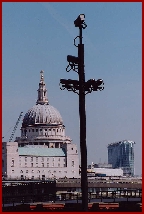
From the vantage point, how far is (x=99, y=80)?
659 inches

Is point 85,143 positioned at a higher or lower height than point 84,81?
lower

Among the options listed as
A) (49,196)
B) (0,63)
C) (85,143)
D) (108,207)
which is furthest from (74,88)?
(49,196)

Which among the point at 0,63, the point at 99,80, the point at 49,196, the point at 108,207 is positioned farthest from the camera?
the point at 49,196

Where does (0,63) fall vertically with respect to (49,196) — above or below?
above

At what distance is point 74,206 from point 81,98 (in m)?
13.4

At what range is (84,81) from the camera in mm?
17078

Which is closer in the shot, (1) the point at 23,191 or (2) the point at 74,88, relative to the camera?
(2) the point at 74,88

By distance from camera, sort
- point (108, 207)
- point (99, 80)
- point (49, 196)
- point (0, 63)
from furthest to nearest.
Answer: point (49, 196) → point (108, 207) → point (0, 63) → point (99, 80)

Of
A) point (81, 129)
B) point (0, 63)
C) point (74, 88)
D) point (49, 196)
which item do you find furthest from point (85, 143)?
point (49, 196)

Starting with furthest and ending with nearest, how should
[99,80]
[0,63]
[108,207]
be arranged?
[108,207] → [0,63] → [99,80]

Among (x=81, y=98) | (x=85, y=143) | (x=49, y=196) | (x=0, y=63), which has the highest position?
(x=0, y=63)

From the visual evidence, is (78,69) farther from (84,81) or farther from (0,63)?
(0,63)

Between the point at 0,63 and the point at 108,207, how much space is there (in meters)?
13.0

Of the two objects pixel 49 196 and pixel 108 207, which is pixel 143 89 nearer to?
pixel 108 207
